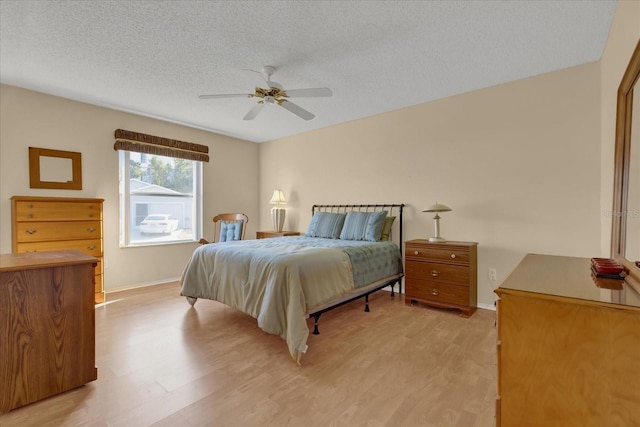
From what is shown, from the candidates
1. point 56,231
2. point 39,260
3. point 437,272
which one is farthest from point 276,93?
point 56,231

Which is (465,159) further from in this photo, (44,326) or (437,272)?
(44,326)

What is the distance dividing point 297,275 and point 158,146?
11.2 ft

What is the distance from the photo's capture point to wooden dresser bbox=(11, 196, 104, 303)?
9.84 feet

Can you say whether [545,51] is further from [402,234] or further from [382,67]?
[402,234]

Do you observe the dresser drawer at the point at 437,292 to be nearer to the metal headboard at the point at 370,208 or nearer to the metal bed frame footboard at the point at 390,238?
the metal bed frame footboard at the point at 390,238

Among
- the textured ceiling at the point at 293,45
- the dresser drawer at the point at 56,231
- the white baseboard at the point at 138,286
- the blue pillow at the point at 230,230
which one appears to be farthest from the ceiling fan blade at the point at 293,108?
the white baseboard at the point at 138,286

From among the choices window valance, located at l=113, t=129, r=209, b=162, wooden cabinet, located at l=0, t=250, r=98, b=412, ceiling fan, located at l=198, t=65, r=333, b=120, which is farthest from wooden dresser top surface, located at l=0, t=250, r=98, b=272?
window valance, located at l=113, t=129, r=209, b=162

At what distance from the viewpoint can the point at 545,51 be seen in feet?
8.10

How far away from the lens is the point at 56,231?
3.19 metres

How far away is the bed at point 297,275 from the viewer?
7.28ft

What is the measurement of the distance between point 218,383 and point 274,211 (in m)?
3.43

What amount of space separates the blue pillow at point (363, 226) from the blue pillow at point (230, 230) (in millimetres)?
1550

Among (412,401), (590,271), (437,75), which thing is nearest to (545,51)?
(437,75)

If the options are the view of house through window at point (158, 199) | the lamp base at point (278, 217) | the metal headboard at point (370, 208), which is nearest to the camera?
the metal headboard at point (370, 208)
